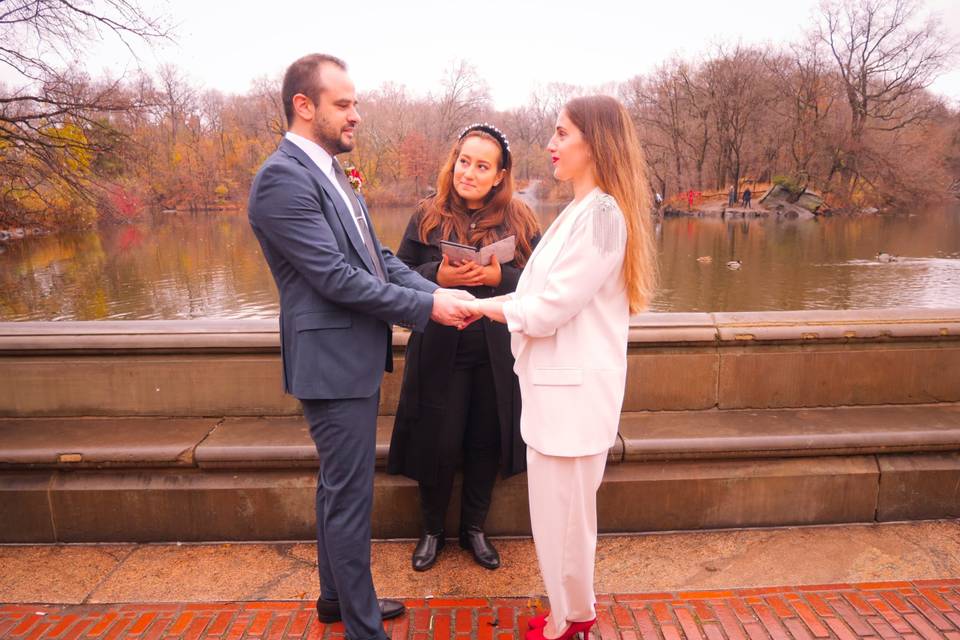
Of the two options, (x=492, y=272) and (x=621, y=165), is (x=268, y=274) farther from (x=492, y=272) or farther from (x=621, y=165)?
(x=621, y=165)

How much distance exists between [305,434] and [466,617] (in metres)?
1.23

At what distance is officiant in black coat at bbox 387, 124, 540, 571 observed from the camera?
109 inches

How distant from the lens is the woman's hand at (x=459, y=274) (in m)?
2.68

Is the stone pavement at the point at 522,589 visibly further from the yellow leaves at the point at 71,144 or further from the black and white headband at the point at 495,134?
the yellow leaves at the point at 71,144

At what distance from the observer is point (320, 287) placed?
6.73ft

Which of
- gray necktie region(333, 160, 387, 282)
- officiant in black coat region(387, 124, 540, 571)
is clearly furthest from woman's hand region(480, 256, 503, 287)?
gray necktie region(333, 160, 387, 282)

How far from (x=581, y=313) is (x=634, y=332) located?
149 centimetres

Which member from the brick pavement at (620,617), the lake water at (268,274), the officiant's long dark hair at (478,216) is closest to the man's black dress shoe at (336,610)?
the brick pavement at (620,617)

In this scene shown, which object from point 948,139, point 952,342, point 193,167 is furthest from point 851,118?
point 952,342

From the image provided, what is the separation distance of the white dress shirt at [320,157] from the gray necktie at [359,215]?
26mm

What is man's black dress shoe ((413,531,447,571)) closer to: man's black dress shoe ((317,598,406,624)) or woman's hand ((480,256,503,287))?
man's black dress shoe ((317,598,406,624))

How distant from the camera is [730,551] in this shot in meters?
2.98

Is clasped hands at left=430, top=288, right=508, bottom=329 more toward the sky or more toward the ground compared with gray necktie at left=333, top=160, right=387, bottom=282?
more toward the ground

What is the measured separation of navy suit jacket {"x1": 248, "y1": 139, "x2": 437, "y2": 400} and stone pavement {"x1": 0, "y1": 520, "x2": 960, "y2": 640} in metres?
1.03
